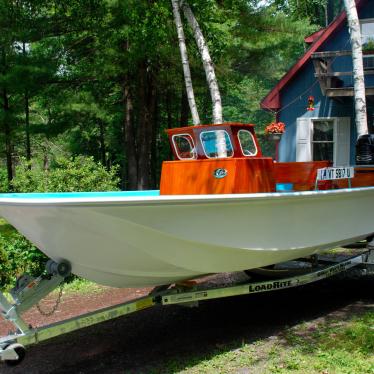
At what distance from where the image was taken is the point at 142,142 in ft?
59.3

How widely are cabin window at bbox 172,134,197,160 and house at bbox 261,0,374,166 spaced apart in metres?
8.07

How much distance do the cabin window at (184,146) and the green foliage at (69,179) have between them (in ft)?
13.6

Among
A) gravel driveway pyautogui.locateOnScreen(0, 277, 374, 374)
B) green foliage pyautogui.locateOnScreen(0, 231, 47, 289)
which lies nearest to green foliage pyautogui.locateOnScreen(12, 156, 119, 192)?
green foliage pyautogui.locateOnScreen(0, 231, 47, 289)

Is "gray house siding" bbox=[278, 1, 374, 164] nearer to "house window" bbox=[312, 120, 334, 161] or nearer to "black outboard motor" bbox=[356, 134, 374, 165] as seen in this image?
"house window" bbox=[312, 120, 334, 161]

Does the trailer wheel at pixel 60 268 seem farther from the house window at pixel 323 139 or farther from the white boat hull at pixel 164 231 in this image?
the house window at pixel 323 139

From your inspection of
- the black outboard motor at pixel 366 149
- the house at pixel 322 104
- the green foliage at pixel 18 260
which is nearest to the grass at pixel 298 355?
the black outboard motor at pixel 366 149

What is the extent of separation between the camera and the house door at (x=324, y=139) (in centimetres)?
1374

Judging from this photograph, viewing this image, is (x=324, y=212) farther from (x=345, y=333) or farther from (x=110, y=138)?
(x=110, y=138)

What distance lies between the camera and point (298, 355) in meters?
4.72

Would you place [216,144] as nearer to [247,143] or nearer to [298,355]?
[247,143]

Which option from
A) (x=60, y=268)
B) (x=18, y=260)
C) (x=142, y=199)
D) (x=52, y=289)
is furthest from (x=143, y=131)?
(x=142, y=199)

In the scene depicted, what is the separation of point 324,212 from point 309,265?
1061 mm

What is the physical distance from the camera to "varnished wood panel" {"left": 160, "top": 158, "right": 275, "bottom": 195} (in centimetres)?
520

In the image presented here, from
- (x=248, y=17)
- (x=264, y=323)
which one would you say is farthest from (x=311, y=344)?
(x=248, y=17)
